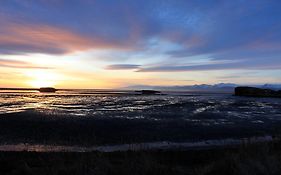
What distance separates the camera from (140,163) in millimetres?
9516

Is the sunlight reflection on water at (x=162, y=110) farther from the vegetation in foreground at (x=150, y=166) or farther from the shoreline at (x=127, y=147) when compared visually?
the vegetation in foreground at (x=150, y=166)

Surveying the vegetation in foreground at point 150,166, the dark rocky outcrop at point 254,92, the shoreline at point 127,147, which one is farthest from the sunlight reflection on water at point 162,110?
the dark rocky outcrop at point 254,92

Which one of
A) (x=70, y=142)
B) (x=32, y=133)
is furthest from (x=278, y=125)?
(x=32, y=133)

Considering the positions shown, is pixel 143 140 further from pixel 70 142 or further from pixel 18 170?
pixel 18 170

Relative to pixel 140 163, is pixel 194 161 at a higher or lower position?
lower

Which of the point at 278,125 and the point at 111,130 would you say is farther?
the point at 278,125

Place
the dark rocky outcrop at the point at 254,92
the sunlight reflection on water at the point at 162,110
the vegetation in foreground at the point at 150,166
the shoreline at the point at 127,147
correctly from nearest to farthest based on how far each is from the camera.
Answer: the vegetation in foreground at the point at 150,166, the shoreline at the point at 127,147, the sunlight reflection on water at the point at 162,110, the dark rocky outcrop at the point at 254,92

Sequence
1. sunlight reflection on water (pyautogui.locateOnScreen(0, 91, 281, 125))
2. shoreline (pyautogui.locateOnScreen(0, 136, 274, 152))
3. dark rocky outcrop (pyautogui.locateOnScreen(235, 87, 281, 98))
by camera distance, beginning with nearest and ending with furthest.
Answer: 1. shoreline (pyautogui.locateOnScreen(0, 136, 274, 152))
2. sunlight reflection on water (pyautogui.locateOnScreen(0, 91, 281, 125))
3. dark rocky outcrop (pyautogui.locateOnScreen(235, 87, 281, 98))

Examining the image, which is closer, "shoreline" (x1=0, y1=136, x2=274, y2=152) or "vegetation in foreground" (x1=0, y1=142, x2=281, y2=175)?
"vegetation in foreground" (x1=0, y1=142, x2=281, y2=175)

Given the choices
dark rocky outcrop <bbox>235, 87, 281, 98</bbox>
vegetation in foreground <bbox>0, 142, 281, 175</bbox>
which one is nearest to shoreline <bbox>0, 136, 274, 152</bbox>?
vegetation in foreground <bbox>0, 142, 281, 175</bbox>

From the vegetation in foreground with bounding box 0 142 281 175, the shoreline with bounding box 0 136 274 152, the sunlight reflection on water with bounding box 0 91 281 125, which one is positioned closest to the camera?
the vegetation in foreground with bounding box 0 142 281 175

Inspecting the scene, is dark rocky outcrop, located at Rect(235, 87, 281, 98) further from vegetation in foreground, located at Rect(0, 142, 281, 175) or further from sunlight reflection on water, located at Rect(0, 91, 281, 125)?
vegetation in foreground, located at Rect(0, 142, 281, 175)

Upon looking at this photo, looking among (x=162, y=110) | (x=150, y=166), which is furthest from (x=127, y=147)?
(x=162, y=110)

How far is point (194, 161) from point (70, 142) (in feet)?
23.0
